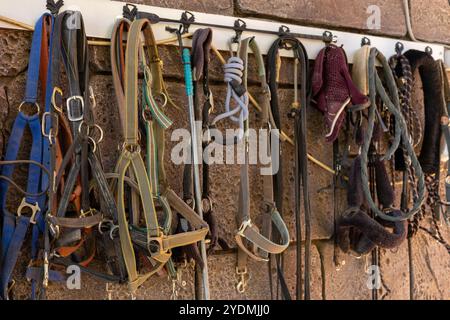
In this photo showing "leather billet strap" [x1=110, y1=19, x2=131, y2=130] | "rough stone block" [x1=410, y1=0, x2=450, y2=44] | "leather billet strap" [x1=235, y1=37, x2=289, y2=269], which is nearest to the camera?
"leather billet strap" [x1=110, y1=19, x2=131, y2=130]

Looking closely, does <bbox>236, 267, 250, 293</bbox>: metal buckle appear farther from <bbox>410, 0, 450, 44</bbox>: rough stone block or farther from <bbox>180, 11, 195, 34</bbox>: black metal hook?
<bbox>410, 0, 450, 44</bbox>: rough stone block

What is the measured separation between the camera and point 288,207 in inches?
62.4

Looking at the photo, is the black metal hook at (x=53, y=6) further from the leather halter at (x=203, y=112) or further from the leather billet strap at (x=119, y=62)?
the leather halter at (x=203, y=112)

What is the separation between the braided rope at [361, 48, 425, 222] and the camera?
1.54 meters

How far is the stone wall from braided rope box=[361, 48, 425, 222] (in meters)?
0.14

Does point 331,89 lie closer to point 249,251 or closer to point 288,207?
point 288,207

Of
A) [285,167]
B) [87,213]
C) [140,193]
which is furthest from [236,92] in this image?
[87,213]

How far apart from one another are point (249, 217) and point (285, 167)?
258mm

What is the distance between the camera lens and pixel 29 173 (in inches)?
47.8

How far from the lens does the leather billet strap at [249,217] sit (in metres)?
1.39

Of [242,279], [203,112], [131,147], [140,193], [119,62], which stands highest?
[119,62]

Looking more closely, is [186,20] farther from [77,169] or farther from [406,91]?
[406,91]

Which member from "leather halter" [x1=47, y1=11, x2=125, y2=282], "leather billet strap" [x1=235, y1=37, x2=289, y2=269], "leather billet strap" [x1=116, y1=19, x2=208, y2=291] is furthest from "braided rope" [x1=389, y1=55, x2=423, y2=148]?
"leather halter" [x1=47, y1=11, x2=125, y2=282]

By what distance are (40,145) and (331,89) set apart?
35.2 inches
